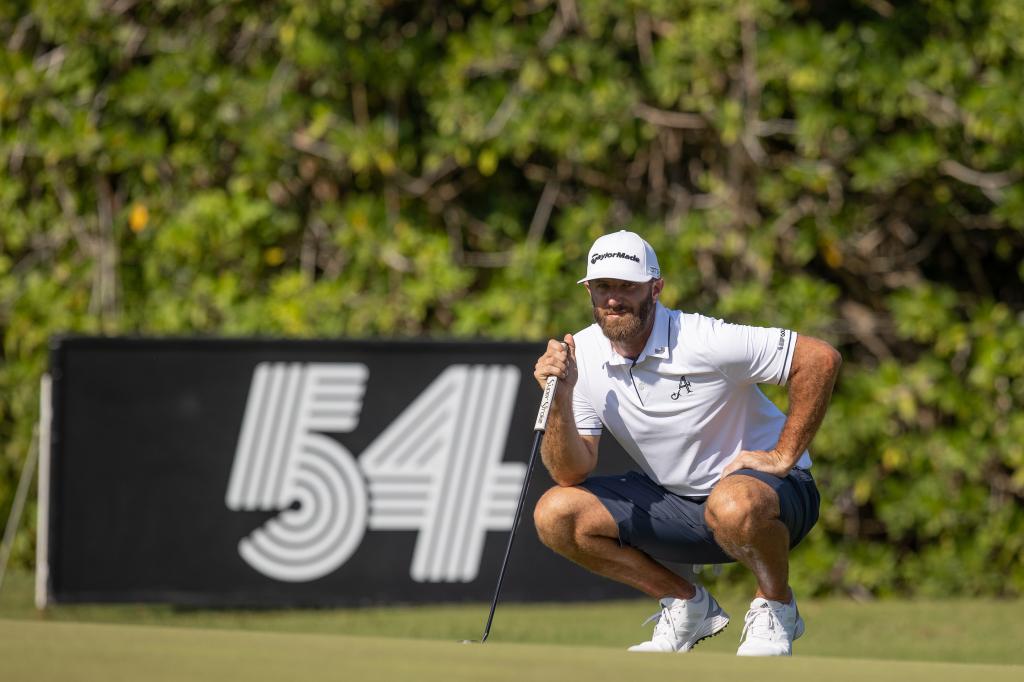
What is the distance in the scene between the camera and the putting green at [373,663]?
9.98 feet

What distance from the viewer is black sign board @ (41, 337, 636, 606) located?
6801mm

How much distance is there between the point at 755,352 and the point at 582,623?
2203 millimetres

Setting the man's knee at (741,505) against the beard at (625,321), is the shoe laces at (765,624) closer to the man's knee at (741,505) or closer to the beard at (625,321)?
the man's knee at (741,505)

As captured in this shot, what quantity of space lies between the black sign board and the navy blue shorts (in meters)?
1.55

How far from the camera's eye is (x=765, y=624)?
4.86 meters

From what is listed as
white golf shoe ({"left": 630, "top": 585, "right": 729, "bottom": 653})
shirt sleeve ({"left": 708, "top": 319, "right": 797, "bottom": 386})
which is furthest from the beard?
white golf shoe ({"left": 630, "top": 585, "right": 729, "bottom": 653})

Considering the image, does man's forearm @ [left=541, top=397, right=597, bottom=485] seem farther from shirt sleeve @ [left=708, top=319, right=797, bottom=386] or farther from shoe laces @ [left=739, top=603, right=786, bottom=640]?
shoe laces @ [left=739, top=603, right=786, bottom=640]

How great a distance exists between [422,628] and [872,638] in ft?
5.97

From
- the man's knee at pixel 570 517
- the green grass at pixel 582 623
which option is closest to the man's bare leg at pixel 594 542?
the man's knee at pixel 570 517

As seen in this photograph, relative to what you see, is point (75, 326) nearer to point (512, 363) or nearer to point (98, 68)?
point (98, 68)

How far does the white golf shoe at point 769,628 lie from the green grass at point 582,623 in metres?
1.07

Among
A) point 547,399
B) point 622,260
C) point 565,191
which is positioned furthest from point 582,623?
point 565,191

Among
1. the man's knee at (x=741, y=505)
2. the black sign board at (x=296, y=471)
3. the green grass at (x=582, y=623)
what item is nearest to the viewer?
the man's knee at (x=741, y=505)

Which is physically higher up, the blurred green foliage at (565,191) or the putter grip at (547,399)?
the blurred green foliage at (565,191)
